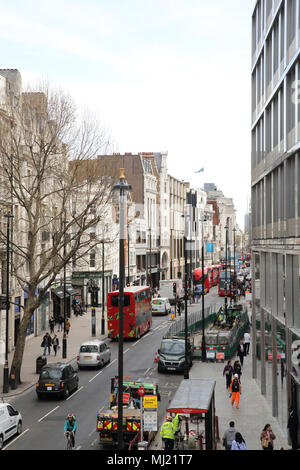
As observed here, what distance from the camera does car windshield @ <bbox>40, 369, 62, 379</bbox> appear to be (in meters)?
28.2

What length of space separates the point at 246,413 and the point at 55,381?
8848mm

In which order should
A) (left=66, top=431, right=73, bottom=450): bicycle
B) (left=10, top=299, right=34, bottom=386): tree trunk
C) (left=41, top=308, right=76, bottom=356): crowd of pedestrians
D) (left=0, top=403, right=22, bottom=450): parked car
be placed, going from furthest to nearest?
(left=41, top=308, right=76, bottom=356): crowd of pedestrians
(left=10, top=299, right=34, bottom=386): tree trunk
(left=0, top=403, right=22, bottom=450): parked car
(left=66, top=431, right=73, bottom=450): bicycle

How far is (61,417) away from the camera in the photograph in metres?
24.7

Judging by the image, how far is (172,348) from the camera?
35781 mm

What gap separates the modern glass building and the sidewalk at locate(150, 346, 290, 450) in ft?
1.83

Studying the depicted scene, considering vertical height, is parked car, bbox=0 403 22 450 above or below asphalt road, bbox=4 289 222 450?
above

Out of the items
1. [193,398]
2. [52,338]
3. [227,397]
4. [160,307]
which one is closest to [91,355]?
[227,397]

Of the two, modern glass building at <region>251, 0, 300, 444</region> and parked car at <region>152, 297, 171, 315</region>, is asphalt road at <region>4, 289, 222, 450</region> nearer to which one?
modern glass building at <region>251, 0, 300, 444</region>

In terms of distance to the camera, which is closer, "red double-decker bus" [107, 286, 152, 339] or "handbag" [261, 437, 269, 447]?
"handbag" [261, 437, 269, 447]

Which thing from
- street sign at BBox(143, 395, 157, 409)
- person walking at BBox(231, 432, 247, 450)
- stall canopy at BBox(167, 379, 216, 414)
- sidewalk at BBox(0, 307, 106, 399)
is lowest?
sidewalk at BBox(0, 307, 106, 399)

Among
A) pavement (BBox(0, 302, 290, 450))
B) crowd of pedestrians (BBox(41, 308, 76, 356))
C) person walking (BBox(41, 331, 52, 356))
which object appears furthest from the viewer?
crowd of pedestrians (BBox(41, 308, 76, 356))

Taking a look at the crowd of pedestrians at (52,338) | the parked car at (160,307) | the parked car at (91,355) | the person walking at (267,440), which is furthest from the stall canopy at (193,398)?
the parked car at (160,307)

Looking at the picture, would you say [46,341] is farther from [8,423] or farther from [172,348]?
[8,423]

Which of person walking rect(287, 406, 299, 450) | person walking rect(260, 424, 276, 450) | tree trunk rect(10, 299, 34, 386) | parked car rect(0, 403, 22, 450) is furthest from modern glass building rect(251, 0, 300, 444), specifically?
tree trunk rect(10, 299, 34, 386)
